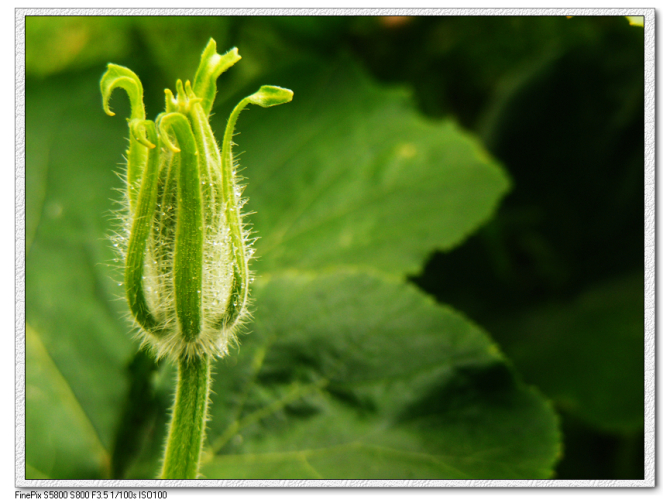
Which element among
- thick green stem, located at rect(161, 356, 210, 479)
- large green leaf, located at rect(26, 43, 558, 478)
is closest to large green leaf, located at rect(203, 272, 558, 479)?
large green leaf, located at rect(26, 43, 558, 478)

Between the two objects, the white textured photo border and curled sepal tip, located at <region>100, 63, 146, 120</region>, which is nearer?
curled sepal tip, located at <region>100, 63, 146, 120</region>

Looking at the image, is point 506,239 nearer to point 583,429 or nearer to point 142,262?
point 583,429

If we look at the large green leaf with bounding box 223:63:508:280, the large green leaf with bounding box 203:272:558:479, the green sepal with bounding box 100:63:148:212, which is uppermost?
the large green leaf with bounding box 223:63:508:280

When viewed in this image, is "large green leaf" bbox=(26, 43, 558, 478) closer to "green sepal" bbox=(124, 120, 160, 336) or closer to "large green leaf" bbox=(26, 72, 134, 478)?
"large green leaf" bbox=(26, 72, 134, 478)

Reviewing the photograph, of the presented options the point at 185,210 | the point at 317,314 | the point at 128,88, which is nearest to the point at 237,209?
the point at 185,210

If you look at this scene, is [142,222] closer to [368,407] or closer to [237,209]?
Answer: [237,209]

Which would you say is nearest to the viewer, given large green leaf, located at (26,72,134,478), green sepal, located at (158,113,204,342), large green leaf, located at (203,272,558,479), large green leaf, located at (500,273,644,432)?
green sepal, located at (158,113,204,342)

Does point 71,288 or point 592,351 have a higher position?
point 71,288
